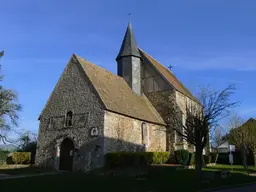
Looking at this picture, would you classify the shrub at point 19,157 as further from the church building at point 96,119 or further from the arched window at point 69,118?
the arched window at point 69,118

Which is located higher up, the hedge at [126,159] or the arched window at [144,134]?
the arched window at [144,134]

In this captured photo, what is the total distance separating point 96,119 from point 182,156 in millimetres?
8159

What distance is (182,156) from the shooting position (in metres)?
22.2

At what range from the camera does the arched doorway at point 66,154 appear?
65.1ft

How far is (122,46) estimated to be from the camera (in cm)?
2861

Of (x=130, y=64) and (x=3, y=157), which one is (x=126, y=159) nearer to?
(x=130, y=64)

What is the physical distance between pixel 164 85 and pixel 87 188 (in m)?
18.0

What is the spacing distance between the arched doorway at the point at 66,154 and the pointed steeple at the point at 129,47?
37.5 feet

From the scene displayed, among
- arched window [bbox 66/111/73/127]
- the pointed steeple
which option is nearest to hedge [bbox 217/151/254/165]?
the pointed steeple

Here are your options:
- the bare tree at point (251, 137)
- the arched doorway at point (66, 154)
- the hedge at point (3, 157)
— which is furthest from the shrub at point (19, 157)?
the bare tree at point (251, 137)

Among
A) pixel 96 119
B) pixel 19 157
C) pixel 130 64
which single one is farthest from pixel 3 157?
pixel 130 64

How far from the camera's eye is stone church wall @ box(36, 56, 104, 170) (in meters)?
18.8

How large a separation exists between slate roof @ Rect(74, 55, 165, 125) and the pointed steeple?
2.85 m

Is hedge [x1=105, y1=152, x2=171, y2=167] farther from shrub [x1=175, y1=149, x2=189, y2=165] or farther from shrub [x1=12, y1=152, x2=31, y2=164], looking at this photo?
shrub [x1=12, y1=152, x2=31, y2=164]
